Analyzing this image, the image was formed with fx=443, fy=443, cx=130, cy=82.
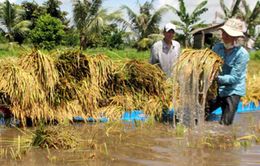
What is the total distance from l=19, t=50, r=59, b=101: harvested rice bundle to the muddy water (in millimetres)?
732

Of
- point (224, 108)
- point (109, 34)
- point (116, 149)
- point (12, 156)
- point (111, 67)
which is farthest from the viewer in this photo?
point (109, 34)

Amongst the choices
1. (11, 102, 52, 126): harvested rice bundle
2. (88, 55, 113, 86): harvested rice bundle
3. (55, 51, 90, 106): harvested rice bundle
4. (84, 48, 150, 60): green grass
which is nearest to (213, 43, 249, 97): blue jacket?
(88, 55, 113, 86): harvested rice bundle

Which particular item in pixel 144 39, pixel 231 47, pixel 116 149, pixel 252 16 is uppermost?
pixel 252 16

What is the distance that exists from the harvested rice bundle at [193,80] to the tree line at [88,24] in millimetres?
25846

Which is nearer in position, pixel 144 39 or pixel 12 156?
pixel 12 156

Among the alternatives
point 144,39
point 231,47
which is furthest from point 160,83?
point 144,39

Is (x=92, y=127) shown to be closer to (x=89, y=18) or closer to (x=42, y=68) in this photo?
(x=42, y=68)

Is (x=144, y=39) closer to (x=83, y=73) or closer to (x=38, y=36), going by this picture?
(x=38, y=36)

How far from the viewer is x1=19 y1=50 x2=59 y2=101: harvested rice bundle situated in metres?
6.29

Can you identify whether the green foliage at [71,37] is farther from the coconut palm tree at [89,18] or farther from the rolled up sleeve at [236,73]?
the rolled up sleeve at [236,73]

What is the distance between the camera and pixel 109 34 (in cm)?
3844

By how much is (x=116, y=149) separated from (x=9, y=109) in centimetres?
203

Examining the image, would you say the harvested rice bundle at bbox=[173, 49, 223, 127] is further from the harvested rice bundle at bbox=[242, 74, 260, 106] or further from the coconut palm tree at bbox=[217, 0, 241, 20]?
the coconut palm tree at bbox=[217, 0, 241, 20]

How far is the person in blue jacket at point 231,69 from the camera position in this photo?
6.10m
